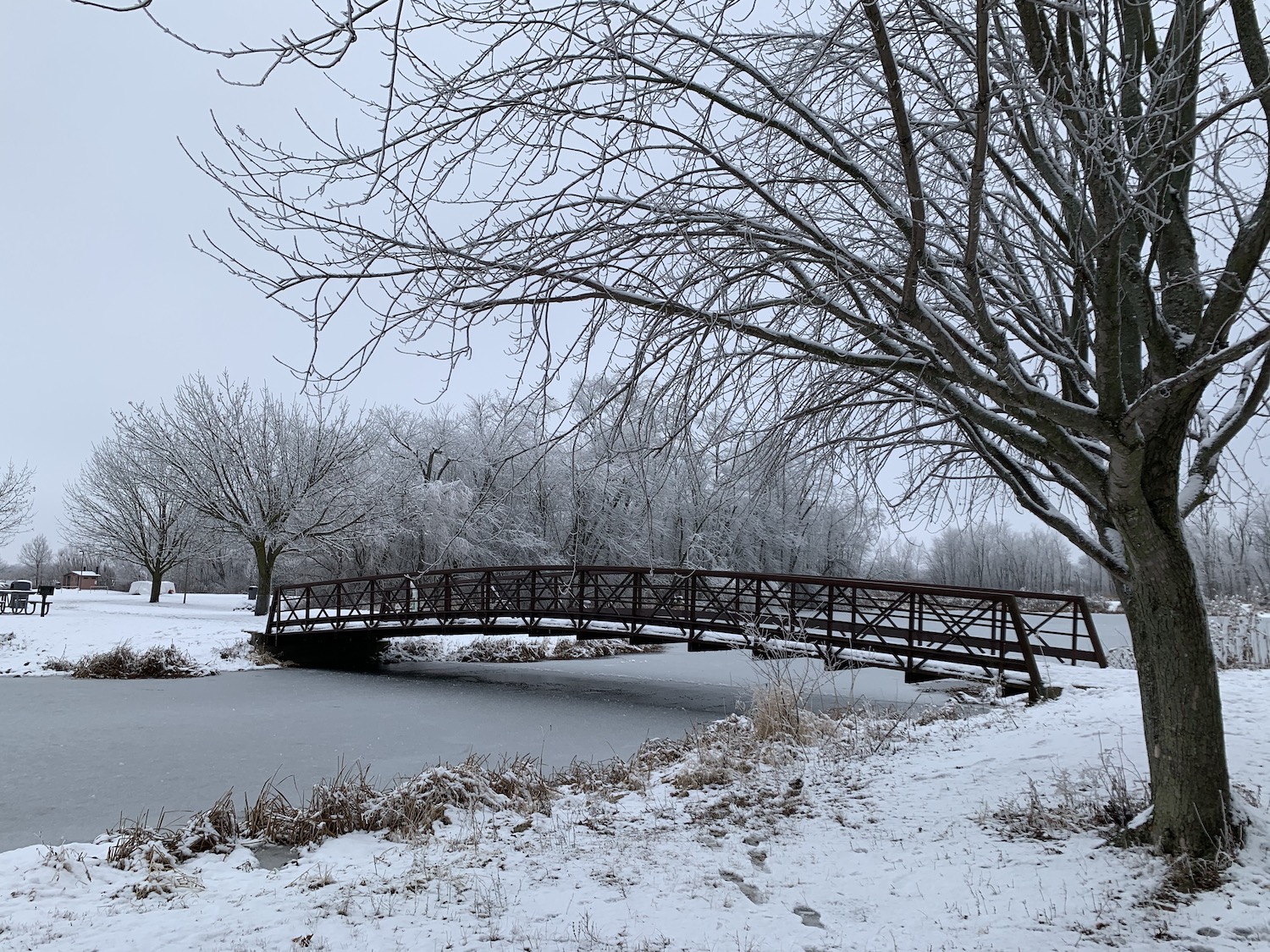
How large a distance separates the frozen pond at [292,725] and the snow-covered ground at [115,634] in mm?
950

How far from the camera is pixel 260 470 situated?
2211cm

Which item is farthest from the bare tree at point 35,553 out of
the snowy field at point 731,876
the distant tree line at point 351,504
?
the snowy field at point 731,876

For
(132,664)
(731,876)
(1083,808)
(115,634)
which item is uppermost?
(1083,808)

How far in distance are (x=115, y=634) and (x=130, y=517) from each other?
34.9 ft

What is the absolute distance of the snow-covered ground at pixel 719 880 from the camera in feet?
10.0

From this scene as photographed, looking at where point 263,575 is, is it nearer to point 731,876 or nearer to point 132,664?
point 132,664

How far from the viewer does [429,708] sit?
39.6 feet

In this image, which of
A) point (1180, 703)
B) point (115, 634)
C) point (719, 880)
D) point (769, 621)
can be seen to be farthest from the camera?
point (115, 634)

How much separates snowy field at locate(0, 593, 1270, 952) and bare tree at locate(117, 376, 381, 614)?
18.2 meters

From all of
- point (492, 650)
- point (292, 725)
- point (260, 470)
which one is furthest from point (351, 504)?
point (292, 725)

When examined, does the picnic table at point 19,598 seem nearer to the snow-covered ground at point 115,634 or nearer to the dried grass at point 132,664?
the snow-covered ground at point 115,634

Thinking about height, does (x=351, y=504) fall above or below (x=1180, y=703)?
above

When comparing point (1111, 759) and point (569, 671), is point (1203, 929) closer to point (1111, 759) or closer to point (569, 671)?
point (1111, 759)

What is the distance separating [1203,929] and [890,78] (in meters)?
3.23
